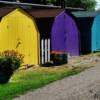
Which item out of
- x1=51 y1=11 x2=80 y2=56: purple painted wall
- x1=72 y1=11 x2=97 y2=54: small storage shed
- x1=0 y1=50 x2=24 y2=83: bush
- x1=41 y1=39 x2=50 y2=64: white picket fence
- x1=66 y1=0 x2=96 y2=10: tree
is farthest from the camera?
x1=66 y1=0 x2=96 y2=10: tree

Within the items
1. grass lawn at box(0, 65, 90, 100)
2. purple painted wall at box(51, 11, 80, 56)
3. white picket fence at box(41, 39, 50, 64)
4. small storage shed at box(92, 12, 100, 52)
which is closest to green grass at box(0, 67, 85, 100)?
grass lawn at box(0, 65, 90, 100)

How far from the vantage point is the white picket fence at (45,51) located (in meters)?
19.6

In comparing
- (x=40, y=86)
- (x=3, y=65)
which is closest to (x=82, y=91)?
(x=40, y=86)

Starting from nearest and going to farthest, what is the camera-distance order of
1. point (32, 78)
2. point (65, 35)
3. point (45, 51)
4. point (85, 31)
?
point (32, 78) → point (45, 51) → point (65, 35) → point (85, 31)

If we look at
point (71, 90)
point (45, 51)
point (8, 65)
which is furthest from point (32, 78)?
point (45, 51)

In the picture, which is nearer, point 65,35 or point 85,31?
point 65,35

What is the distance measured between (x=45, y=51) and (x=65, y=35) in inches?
104

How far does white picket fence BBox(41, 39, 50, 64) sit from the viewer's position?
→ 19.6m

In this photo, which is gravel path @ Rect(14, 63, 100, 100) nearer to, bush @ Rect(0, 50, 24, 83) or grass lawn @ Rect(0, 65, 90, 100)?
grass lawn @ Rect(0, 65, 90, 100)

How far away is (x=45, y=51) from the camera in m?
→ 19.8

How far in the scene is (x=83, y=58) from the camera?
22.1m

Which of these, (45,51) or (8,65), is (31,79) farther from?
(45,51)

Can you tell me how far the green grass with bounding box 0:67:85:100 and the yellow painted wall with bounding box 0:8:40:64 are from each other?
89 cm

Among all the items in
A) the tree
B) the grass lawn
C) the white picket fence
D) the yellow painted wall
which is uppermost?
the tree
